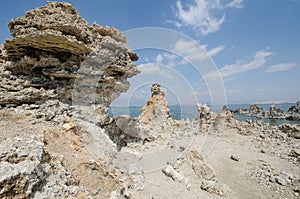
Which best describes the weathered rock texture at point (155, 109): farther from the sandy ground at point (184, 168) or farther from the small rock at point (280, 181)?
the small rock at point (280, 181)

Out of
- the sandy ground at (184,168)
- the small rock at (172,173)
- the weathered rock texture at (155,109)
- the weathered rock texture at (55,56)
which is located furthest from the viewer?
the weathered rock texture at (155,109)

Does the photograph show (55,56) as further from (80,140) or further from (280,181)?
(280,181)

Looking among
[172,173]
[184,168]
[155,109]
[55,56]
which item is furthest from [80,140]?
[155,109]

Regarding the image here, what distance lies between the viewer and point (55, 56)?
6898 millimetres

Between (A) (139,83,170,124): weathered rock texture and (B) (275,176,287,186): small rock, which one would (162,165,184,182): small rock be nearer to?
(B) (275,176,287,186): small rock

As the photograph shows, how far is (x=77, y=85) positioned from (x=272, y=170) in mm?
11003

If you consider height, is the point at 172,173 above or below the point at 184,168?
above

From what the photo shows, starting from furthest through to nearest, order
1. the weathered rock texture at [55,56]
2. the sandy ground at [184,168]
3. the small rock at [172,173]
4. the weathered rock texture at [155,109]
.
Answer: the weathered rock texture at [155,109] < the small rock at [172,173] < the weathered rock texture at [55,56] < the sandy ground at [184,168]

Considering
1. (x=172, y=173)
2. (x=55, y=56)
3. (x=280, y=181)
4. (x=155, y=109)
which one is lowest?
(x=280, y=181)

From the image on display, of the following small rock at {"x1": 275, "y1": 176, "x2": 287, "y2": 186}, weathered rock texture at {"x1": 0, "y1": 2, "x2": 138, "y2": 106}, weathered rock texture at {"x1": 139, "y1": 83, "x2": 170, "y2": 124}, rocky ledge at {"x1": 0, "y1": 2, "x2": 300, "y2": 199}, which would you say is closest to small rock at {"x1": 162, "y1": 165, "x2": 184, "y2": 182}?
rocky ledge at {"x1": 0, "y1": 2, "x2": 300, "y2": 199}

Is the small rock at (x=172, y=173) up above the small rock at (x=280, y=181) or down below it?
above

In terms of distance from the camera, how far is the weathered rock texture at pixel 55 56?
5816 millimetres

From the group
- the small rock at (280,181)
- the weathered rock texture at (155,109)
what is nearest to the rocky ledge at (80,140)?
the small rock at (280,181)

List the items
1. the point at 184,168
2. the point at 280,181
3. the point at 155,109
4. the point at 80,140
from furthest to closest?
the point at 155,109, the point at 184,168, the point at 280,181, the point at 80,140
